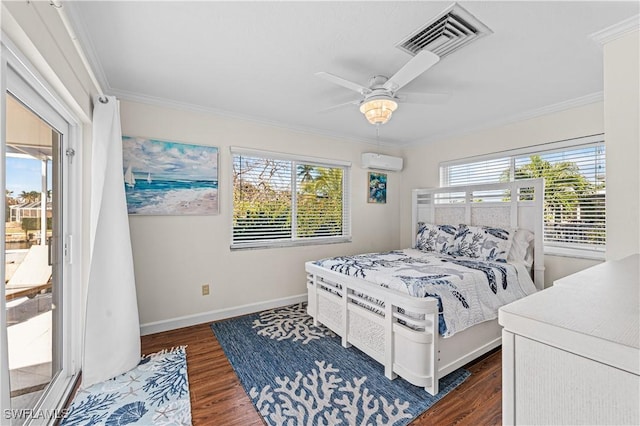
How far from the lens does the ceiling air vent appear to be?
5.35 ft

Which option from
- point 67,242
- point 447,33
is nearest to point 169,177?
→ point 67,242

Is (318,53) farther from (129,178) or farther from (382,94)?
(129,178)

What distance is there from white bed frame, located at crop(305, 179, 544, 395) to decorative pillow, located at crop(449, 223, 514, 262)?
0.26 m

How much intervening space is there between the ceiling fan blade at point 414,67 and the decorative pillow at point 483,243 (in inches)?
81.6

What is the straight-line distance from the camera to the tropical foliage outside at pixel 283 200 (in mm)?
3408

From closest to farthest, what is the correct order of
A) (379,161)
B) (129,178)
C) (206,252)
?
(129,178) → (206,252) → (379,161)

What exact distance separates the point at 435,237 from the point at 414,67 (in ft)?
8.03

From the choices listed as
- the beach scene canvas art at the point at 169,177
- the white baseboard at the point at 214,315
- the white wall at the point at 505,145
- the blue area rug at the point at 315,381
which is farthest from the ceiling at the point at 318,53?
the blue area rug at the point at 315,381

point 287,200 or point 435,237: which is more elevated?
point 287,200

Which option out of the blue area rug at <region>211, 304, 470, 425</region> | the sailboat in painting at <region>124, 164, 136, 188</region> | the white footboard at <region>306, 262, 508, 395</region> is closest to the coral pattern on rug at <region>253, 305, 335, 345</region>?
the blue area rug at <region>211, 304, 470, 425</region>

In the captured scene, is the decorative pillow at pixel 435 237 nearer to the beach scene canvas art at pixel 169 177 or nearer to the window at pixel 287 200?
the window at pixel 287 200

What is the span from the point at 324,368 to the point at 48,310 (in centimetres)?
192

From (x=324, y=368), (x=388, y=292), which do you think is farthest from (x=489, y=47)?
(x=324, y=368)

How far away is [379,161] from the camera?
4.25 m
